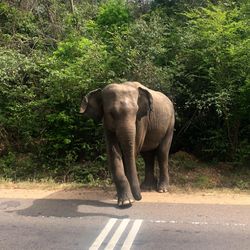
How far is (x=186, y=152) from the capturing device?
13.4 meters

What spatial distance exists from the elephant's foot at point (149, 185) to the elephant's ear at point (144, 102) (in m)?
1.77

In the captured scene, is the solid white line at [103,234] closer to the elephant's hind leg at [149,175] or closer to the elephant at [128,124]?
the elephant at [128,124]

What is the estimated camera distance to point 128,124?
8.28 m

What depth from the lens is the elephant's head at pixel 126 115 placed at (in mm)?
8297

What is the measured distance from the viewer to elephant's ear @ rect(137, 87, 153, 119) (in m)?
8.85

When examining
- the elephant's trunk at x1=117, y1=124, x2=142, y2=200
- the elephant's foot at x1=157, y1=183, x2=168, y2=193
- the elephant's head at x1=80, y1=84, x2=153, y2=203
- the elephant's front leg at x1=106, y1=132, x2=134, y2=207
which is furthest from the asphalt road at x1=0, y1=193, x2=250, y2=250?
the elephant's foot at x1=157, y1=183, x2=168, y2=193

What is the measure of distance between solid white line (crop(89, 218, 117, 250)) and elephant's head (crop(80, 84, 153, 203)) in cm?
119

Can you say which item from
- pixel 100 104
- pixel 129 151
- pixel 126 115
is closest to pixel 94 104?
pixel 100 104

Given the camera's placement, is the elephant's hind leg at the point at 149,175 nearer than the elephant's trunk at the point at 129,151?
No

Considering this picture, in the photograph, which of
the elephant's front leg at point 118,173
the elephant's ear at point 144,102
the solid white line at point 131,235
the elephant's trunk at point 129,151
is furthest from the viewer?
the elephant's ear at point 144,102

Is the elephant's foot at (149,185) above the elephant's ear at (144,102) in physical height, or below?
below

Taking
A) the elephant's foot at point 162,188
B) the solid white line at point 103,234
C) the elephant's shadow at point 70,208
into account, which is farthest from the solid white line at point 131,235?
the elephant's foot at point 162,188

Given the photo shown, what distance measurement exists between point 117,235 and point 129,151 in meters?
2.11

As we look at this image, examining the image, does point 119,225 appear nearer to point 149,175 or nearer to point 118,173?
point 118,173
